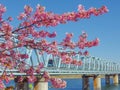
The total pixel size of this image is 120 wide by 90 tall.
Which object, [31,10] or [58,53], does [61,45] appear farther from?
[31,10]

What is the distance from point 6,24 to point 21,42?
0.67 metres

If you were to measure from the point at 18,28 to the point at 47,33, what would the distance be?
1465 mm

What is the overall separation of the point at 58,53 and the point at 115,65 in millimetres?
185723

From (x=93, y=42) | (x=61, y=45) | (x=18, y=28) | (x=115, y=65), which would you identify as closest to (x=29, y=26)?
(x=18, y=28)

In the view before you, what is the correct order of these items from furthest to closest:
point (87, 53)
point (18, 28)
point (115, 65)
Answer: point (115, 65) → point (87, 53) → point (18, 28)

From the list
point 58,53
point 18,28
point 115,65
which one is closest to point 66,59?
point 58,53

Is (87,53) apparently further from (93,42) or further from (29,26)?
(29,26)

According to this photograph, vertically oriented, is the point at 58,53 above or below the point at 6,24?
below

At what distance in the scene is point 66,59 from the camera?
11148mm

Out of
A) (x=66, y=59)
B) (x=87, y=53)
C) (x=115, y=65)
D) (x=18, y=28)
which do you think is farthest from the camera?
(x=115, y=65)

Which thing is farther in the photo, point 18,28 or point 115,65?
point 115,65

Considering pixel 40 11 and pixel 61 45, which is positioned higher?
pixel 40 11

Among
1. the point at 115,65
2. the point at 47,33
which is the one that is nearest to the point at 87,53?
the point at 47,33

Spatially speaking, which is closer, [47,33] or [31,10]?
[31,10]
